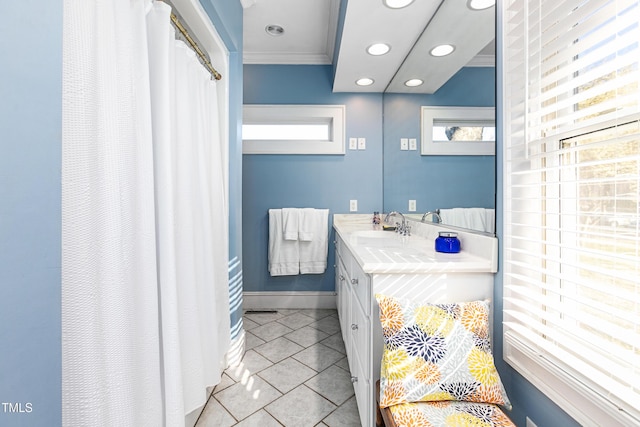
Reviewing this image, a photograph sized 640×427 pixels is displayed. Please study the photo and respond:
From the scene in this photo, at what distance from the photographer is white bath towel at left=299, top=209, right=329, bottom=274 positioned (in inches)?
112

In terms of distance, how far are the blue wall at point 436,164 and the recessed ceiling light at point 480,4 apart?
0.77 ft

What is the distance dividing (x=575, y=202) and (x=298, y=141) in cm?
231

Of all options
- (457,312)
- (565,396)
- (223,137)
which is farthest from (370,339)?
(223,137)

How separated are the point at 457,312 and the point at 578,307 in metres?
0.34

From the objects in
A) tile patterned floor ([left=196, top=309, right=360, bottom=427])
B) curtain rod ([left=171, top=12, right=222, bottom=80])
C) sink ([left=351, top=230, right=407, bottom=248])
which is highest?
curtain rod ([left=171, top=12, right=222, bottom=80])

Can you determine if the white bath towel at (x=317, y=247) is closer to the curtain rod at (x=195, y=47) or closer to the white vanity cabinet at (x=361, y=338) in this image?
the white vanity cabinet at (x=361, y=338)

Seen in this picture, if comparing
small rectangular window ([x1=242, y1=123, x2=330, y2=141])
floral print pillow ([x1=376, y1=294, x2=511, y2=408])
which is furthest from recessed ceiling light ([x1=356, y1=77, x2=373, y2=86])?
floral print pillow ([x1=376, y1=294, x2=511, y2=408])

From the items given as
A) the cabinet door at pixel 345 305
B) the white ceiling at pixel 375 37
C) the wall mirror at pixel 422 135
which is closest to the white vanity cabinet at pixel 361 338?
the cabinet door at pixel 345 305

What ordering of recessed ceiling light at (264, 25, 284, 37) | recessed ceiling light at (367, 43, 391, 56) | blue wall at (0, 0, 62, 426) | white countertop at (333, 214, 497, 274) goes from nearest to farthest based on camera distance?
blue wall at (0, 0, 62, 426), white countertop at (333, 214, 497, 274), recessed ceiling light at (367, 43, 391, 56), recessed ceiling light at (264, 25, 284, 37)

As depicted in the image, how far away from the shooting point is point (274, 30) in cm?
249

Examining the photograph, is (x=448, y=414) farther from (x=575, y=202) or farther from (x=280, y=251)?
(x=280, y=251)

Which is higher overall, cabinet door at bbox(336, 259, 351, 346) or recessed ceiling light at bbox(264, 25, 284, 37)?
recessed ceiling light at bbox(264, 25, 284, 37)

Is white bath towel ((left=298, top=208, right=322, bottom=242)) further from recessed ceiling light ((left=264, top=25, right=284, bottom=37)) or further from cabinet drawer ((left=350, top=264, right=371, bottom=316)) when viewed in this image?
recessed ceiling light ((left=264, top=25, right=284, bottom=37))

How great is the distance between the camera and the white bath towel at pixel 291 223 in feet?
9.25
